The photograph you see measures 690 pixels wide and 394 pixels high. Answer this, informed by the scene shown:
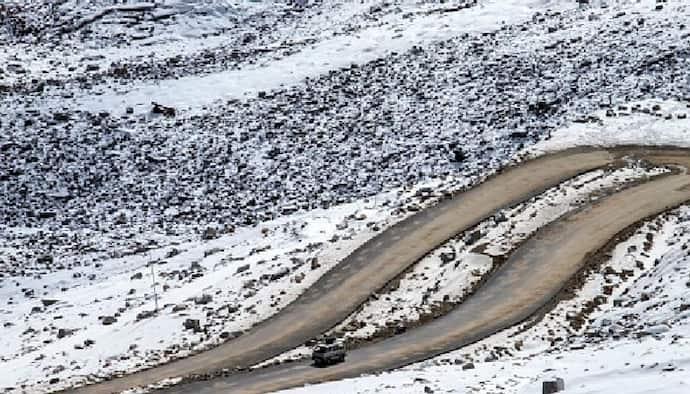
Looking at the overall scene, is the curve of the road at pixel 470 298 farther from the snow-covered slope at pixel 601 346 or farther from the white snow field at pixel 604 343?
the snow-covered slope at pixel 601 346

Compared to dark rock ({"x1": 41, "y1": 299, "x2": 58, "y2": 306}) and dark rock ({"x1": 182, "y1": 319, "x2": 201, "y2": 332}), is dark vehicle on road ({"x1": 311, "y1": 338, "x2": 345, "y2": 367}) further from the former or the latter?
dark rock ({"x1": 41, "y1": 299, "x2": 58, "y2": 306})

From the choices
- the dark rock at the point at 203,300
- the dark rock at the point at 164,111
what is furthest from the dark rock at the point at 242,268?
the dark rock at the point at 164,111

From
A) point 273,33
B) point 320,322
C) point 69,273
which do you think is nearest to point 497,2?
point 273,33

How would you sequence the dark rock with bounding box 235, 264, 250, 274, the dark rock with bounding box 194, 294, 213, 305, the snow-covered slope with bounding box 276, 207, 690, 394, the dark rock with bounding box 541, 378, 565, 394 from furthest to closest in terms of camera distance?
the dark rock with bounding box 235, 264, 250, 274
the dark rock with bounding box 194, 294, 213, 305
the snow-covered slope with bounding box 276, 207, 690, 394
the dark rock with bounding box 541, 378, 565, 394

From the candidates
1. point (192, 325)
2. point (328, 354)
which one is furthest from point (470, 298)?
point (192, 325)

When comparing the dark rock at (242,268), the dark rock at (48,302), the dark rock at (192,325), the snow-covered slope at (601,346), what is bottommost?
the dark rock at (48,302)

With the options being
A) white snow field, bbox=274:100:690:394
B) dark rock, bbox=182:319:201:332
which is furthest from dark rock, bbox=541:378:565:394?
dark rock, bbox=182:319:201:332
